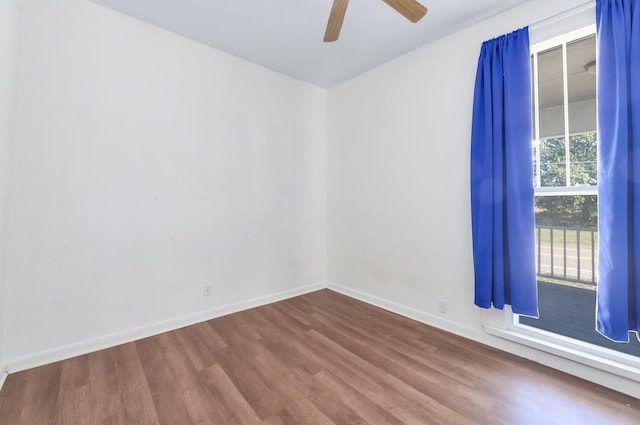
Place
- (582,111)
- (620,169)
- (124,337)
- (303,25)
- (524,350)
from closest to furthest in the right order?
(620,169)
(524,350)
(124,337)
(303,25)
(582,111)

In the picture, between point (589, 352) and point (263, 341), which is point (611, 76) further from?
point (263, 341)

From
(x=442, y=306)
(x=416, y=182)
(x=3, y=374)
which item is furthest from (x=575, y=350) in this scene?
(x=3, y=374)

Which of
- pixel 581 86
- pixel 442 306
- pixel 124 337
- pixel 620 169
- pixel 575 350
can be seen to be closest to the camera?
pixel 620 169

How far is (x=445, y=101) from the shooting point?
104 inches

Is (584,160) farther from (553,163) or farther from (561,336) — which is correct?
(561,336)

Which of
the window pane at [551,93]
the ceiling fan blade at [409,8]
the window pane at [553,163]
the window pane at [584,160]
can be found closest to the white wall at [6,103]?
the ceiling fan blade at [409,8]

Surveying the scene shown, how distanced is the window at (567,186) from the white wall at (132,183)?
2663mm

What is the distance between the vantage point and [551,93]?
121 inches

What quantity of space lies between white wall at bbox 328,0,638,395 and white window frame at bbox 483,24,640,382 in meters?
0.07

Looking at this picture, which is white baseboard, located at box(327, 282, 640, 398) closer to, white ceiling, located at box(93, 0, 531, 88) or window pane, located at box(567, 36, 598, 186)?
window pane, located at box(567, 36, 598, 186)

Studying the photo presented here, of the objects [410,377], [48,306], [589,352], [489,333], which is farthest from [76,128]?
[589,352]

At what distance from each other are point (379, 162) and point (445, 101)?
94 cm

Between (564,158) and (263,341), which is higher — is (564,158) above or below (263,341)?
above

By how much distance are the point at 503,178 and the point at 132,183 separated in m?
3.18
